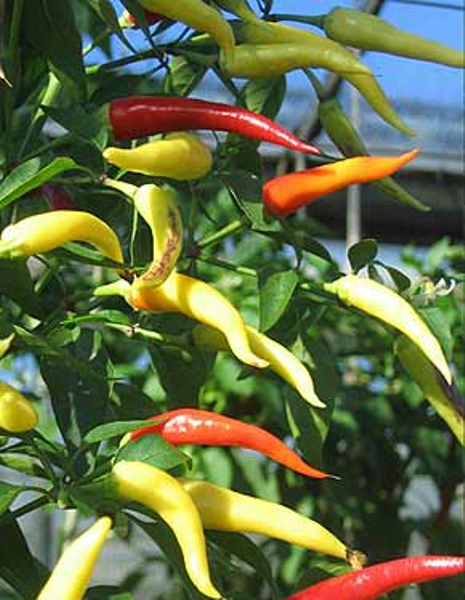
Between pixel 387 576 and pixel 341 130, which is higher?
pixel 341 130

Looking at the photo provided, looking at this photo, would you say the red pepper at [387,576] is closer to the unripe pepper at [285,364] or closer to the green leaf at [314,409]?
the unripe pepper at [285,364]

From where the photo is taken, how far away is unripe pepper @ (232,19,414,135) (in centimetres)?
92

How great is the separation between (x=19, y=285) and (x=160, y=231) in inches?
5.3

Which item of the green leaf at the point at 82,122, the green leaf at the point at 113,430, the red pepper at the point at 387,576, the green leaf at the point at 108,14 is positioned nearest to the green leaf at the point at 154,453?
the green leaf at the point at 113,430

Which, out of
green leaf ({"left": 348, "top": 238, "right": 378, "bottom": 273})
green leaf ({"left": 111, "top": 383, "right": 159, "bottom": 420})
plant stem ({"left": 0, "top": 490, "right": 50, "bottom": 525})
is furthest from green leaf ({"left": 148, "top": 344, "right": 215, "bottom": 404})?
plant stem ({"left": 0, "top": 490, "right": 50, "bottom": 525})

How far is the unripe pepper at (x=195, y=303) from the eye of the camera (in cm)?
84

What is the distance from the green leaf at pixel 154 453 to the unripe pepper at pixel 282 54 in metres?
0.28

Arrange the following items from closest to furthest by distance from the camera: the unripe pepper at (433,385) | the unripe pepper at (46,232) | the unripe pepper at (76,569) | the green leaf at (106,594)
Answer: the unripe pepper at (76,569), the unripe pepper at (46,232), the green leaf at (106,594), the unripe pepper at (433,385)

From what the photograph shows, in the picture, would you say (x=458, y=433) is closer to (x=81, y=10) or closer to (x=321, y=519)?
(x=81, y=10)

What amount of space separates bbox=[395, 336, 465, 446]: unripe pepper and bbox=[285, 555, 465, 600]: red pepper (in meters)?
0.23

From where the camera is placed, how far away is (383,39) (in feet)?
3.16

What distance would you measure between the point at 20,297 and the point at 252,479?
1.16m

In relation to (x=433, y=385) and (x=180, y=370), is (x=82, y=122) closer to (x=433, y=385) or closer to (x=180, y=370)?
(x=180, y=370)

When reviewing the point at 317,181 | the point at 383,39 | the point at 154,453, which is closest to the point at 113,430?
the point at 154,453
